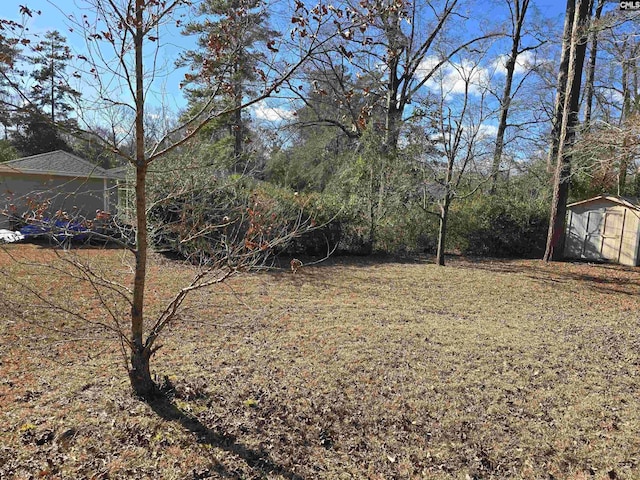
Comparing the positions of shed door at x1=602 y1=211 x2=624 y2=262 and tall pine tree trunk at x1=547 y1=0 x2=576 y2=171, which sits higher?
tall pine tree trunk at x1=547 y1=0 x2=576 y2=171

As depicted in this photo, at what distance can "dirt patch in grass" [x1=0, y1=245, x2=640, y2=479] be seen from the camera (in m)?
2.43

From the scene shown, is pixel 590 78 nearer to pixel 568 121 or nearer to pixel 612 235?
pixel 568 121

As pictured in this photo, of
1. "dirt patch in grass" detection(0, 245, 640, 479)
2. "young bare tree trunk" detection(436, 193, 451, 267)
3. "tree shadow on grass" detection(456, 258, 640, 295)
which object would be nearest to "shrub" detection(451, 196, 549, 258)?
"tree shadow on grass" detection(456, 258, 640, 295)

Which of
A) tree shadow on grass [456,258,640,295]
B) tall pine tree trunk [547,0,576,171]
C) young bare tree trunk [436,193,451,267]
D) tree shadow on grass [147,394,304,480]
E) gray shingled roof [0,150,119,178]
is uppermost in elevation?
tall pine tree trunk [547,0,576,171]

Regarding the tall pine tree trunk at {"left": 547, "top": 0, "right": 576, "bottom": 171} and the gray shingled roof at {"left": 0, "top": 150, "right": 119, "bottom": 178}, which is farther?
the gray shingled roof at {"left": 0, "top": 150, "right": 119, "bottom": 178}

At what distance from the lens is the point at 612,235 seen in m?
11.2

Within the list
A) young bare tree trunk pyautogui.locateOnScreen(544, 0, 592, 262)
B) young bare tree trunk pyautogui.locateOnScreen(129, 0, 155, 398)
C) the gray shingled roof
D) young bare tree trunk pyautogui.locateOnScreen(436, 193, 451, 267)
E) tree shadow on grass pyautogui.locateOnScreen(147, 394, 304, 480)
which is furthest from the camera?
the gray shingled roof

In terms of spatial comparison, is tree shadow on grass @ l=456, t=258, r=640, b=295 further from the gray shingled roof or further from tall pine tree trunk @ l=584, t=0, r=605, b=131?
the gray shingled roof

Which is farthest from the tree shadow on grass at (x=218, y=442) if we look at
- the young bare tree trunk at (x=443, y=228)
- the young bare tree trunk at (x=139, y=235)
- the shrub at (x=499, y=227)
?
the shrub at (x=499, y=227)

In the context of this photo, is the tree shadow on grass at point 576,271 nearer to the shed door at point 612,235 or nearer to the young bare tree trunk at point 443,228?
the shed door at point 612,235

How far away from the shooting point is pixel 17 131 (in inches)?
794

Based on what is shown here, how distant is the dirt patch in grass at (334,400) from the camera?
243cm

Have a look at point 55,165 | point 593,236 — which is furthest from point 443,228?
point 55,165

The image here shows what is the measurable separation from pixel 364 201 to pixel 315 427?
938 centimetres
